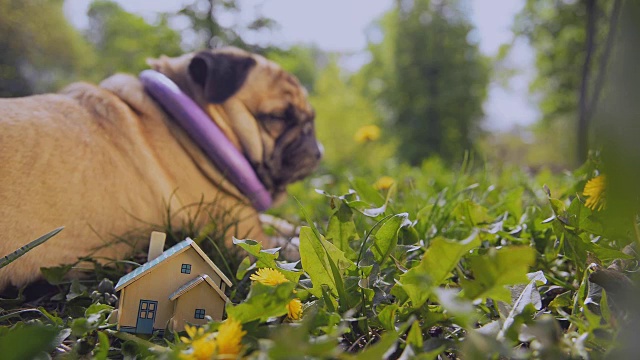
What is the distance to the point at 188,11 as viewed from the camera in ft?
16.8

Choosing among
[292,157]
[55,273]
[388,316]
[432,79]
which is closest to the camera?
[388,316]

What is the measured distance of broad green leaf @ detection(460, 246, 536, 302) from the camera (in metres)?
0.68

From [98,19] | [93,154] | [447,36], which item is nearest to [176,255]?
[93,154]

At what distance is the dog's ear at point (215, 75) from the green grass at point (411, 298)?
0.88 m

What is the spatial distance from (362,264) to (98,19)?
10.4 m

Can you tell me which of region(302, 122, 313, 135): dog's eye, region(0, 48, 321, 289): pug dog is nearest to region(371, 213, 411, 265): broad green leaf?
region(0, 48, 321, 289): pug dog

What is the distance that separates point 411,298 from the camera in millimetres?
881

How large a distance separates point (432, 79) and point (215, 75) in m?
6.93

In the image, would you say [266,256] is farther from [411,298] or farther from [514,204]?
[514,204]

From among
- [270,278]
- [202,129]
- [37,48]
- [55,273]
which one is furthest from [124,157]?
[37,48]

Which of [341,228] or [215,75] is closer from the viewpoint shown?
[341,228]

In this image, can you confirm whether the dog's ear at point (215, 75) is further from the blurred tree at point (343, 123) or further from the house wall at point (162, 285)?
the blurred tree at point (343, 123)

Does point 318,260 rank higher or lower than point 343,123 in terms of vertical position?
higher

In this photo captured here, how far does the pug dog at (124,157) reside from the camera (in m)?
1.45
